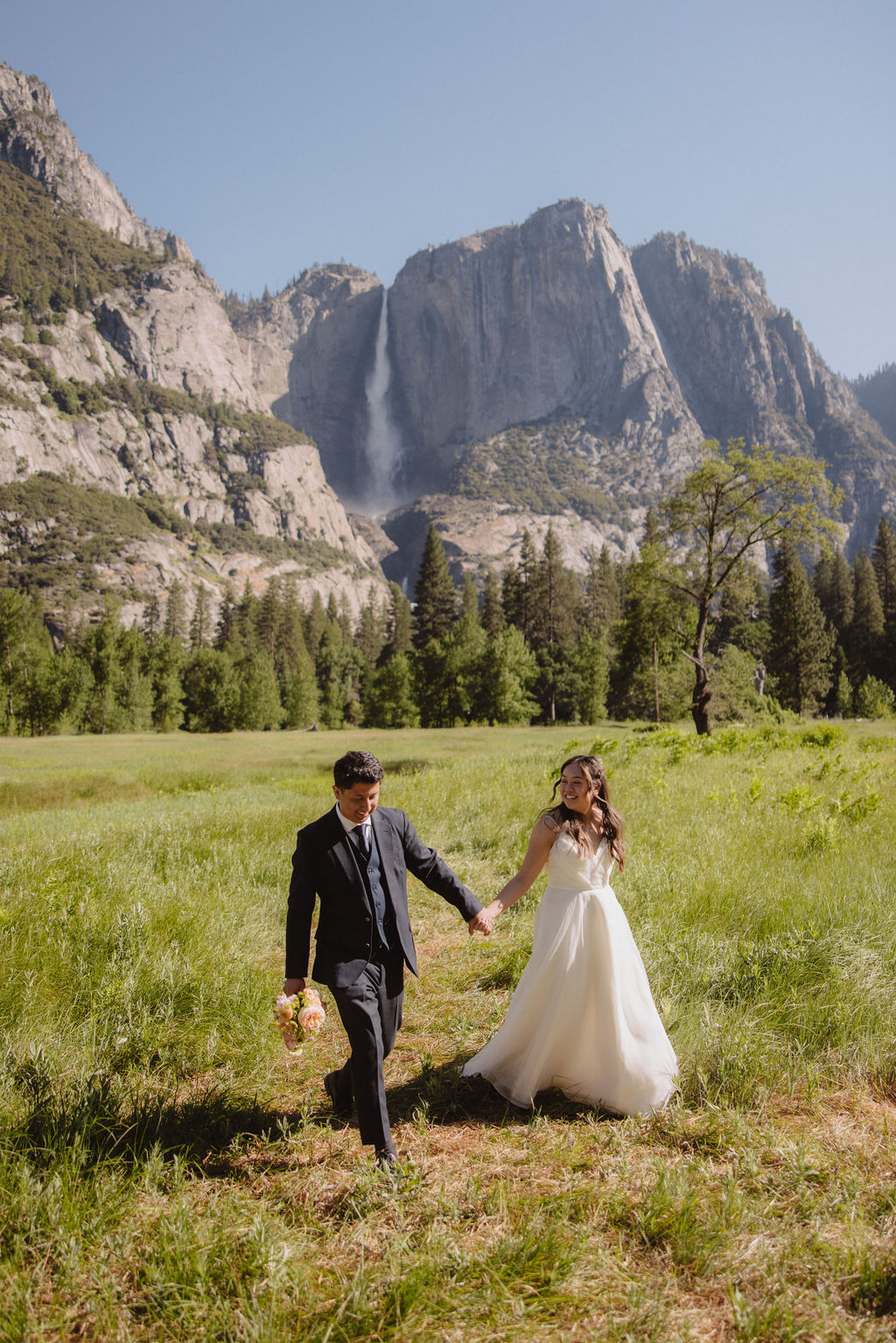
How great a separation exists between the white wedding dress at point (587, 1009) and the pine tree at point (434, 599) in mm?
72668

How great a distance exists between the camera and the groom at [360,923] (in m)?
3.79

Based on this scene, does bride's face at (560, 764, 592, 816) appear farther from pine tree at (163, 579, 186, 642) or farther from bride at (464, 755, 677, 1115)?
pine tree at (163, 579, 186, 642)

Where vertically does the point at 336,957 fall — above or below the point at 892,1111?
above

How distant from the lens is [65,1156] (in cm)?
356

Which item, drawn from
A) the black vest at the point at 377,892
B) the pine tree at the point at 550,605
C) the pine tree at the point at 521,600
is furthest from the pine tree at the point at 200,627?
the black vest at the point at 377,892

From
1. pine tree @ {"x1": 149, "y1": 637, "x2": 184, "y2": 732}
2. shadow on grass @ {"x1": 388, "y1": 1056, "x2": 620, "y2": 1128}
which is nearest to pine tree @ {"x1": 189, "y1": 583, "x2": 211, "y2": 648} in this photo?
pine tree @ {"x1": 149, "y1": 637, "x2": 184, "y2": 732}

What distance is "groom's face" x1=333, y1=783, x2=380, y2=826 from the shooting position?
13.0ft

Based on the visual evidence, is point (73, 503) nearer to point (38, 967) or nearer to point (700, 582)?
point (700, 582)

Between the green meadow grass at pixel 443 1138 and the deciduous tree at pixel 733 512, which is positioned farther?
the deciduous tree at pixel 733 512

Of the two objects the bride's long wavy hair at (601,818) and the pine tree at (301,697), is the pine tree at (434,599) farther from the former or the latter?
the bride's long wavy hair at (601,818)

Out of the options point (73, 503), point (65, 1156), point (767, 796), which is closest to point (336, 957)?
point (65, 1156)

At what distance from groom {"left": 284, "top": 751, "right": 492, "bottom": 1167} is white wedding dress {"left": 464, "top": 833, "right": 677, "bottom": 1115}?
0.92m

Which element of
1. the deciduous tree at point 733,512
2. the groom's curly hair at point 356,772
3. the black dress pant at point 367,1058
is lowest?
the black dress pant at point 367,1058

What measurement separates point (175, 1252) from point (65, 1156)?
880 mm
